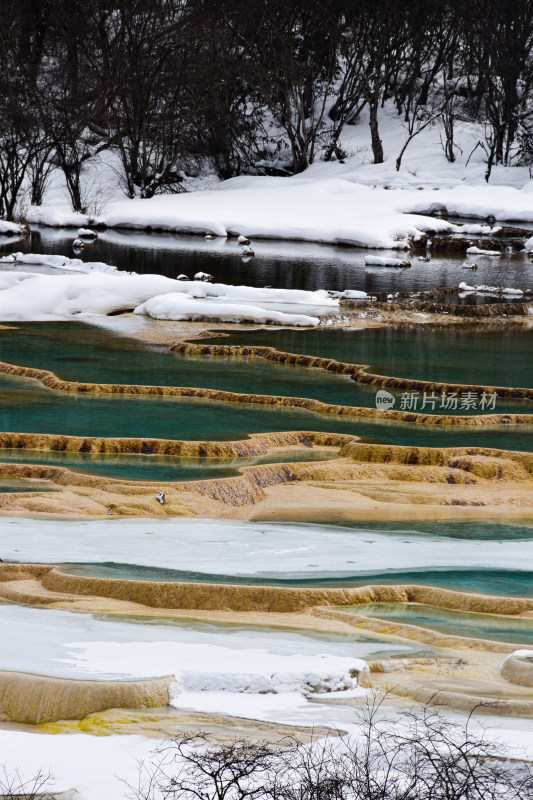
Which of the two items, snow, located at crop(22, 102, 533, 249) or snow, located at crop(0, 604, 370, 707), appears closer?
snow, located at crop(0, 604, 370, 707)

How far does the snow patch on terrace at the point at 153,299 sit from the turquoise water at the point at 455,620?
37.2 feet

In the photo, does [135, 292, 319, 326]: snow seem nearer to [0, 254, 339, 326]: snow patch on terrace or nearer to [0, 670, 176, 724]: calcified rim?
[0, 254, 339, 326]: snow patch on terrace

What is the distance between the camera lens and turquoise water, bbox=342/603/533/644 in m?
5.48

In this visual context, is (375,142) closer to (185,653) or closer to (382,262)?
(382,262)

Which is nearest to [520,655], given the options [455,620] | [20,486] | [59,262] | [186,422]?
[455,620]

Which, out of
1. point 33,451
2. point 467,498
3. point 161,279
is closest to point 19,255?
point 161,279

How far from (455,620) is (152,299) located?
12.9 meters

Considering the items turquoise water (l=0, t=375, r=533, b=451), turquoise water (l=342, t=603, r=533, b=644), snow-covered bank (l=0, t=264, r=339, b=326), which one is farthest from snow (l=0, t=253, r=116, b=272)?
turquoise water (l=342, t=603, r=533, b=644)

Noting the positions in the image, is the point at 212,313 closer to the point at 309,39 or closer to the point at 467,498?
the point at 467,498

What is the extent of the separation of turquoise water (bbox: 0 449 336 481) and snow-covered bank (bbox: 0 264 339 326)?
7.72m

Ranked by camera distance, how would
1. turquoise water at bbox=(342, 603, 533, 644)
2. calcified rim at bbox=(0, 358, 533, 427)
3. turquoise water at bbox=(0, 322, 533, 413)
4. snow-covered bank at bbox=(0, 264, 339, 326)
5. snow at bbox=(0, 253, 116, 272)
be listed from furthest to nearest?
snow at bbox=(0, 253, 116, 272) < snow-covered bank at bbox=(0, 264, 339, 326) < turquoise water at bbox=(0, 322, 533, 413) < calcified rim at bbox=(0, 358, 533, 427) < turquoise water at bbox=(342, 603, 533, 644)

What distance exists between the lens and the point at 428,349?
49.4ft

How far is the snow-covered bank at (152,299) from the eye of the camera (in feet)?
56.9

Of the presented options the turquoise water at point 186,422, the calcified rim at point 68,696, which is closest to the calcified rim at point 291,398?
the turquoise water at point 186,422
